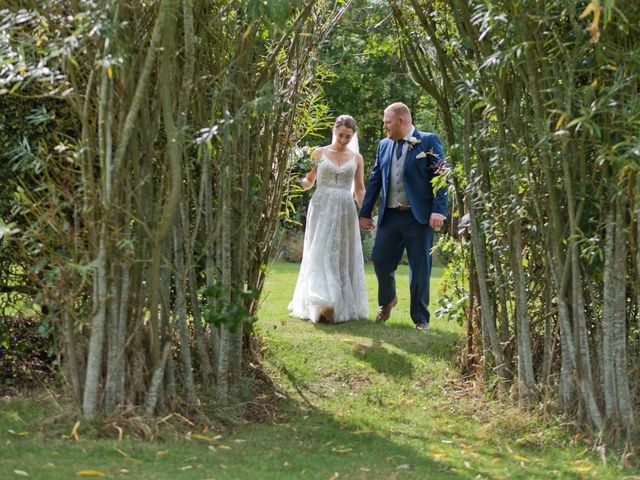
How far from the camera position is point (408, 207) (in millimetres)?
8461

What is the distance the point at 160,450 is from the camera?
15.6 ft

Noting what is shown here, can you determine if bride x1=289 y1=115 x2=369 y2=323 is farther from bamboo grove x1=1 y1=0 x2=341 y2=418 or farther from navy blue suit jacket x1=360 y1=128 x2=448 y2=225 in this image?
bamboo grove x1=1 y1=0 x2=341 y2=418

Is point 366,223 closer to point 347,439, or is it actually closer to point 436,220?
point 436,220

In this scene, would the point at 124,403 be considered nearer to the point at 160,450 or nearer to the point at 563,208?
the point at 160,450

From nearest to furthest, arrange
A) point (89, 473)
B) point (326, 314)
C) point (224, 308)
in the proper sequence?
point (89, 473), point (224, 308), point (326, 314)

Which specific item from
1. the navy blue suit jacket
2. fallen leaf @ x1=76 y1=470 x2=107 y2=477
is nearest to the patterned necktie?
the navy blue suit jacket

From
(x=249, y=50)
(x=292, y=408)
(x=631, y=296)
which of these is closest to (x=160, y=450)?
(x=292, y=408)

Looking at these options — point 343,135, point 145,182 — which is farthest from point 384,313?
point 145,182

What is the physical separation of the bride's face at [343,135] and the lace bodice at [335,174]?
8.2 inches

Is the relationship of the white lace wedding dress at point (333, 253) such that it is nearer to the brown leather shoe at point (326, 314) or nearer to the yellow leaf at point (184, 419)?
the brown leather shoe at point (326, 314)

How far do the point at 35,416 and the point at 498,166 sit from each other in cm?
284

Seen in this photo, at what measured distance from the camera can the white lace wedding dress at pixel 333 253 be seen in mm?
8820

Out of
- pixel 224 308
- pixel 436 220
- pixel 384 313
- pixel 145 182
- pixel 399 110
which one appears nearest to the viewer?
pixel 145 182

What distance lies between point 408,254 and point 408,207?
39 centimetres
